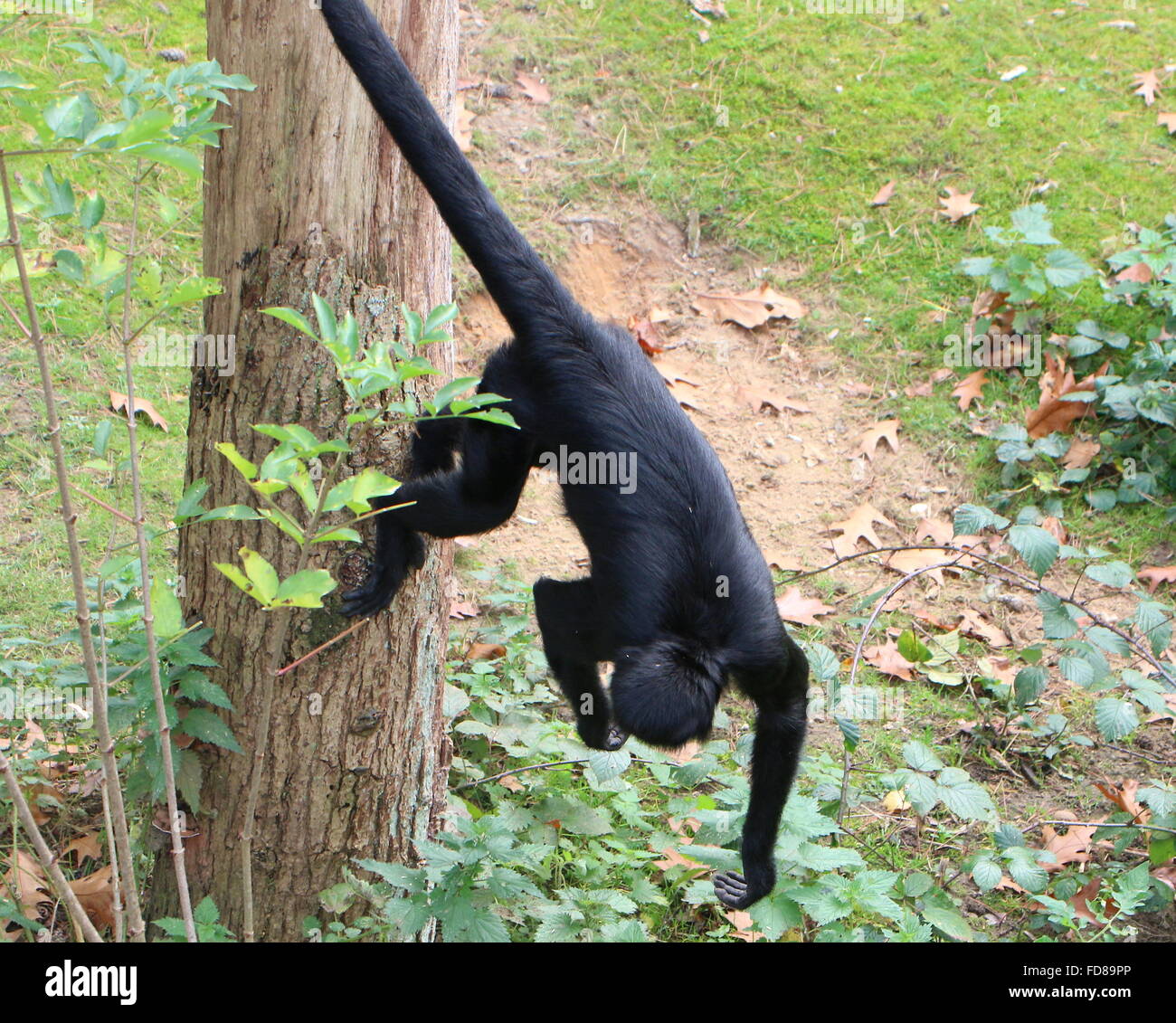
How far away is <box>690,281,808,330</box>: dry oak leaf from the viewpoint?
7.34 m

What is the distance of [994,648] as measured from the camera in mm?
5578

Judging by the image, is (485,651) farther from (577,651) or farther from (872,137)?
(872,137)

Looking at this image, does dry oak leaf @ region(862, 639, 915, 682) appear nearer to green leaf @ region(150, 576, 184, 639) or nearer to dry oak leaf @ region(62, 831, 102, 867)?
dry oak leaf @ region(62, 831, 102, 867)

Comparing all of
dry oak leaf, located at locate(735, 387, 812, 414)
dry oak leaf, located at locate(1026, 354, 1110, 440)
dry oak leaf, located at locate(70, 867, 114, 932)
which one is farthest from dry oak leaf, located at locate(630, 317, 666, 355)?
dry oak leaf, located at locate(70, 867, 114, 932)

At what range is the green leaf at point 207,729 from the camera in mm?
3244

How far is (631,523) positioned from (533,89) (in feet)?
18.3

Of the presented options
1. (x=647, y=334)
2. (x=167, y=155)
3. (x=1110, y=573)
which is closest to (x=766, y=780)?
(x=1110, y=573)

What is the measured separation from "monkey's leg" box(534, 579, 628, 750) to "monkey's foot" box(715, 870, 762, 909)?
2.44 ft

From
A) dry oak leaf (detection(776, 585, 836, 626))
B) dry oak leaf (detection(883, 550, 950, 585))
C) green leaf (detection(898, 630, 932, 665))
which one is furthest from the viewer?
dry oak leaf (detection(883, 550, 950, 585))

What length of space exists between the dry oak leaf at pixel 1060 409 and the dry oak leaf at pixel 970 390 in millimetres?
353

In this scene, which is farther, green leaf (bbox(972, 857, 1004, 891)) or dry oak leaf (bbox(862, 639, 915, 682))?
dry oak leaf (bbox(862, 639, 915, 682))

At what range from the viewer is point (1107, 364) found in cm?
655

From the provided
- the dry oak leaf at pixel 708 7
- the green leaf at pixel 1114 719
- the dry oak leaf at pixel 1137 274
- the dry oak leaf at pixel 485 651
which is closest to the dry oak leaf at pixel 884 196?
the dry oak leaf at pixel 1137 274

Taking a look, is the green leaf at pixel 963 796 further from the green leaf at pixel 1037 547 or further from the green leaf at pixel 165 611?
the green leaf at pixel 165 611
